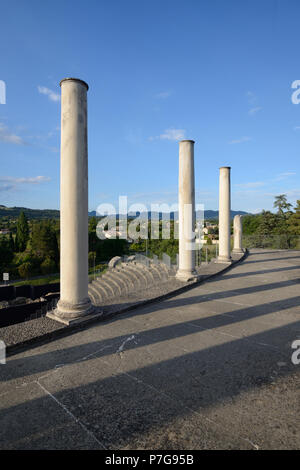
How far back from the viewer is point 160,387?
8617 mm

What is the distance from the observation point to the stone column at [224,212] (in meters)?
35.7

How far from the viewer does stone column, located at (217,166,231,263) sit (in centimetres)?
3566

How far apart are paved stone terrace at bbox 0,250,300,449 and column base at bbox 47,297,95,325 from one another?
947 mm

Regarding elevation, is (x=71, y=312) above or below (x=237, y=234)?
below

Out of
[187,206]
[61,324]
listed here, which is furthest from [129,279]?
[61,324]

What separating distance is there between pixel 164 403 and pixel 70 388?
3.33 metres

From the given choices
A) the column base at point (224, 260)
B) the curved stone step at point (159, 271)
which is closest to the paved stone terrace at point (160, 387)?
the curved stone step at point (159, 271)

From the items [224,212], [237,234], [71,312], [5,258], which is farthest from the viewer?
[5,258]

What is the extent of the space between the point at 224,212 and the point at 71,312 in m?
27.7

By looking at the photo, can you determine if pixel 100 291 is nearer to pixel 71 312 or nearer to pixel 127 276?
pixel 127 276

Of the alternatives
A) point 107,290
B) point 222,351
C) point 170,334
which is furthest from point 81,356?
point 107,290

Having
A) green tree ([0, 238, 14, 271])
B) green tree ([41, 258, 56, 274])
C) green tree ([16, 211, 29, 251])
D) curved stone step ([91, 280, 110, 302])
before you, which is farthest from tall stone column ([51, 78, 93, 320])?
green tree ([16, 211, 29, 251])

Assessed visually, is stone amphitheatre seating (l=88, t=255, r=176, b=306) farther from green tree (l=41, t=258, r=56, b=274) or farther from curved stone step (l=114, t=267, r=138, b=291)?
green tree (l=41, t=258, r=56, b=274)
